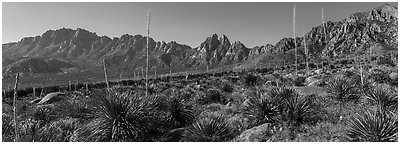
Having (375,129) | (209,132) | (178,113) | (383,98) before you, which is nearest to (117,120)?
(209,132)

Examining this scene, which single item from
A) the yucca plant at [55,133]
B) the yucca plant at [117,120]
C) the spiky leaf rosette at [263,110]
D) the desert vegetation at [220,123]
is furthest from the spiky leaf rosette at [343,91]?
the yucca plant at [55,133]

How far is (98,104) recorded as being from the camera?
381 inches

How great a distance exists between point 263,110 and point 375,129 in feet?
12.8

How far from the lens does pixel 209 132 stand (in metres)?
Answer: 9.77

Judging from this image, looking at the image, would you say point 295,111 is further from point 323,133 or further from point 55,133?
point 55,133

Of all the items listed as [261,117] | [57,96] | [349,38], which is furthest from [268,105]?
[349,38]

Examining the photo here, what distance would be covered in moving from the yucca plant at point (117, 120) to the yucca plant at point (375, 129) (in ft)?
19.6

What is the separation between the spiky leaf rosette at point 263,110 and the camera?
10.9 m

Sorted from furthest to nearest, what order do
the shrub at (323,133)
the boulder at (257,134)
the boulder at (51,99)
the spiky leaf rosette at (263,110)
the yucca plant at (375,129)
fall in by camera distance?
the boulder at (51,99) < the spiky leaf rosette at (263,110) < the boulder at (257,134) < the shrub at (323,133) < the yucca plant at (375,129)

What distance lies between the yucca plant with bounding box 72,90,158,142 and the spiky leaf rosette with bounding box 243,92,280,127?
3.75m

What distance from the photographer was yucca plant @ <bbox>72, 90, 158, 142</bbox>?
30.5 ft

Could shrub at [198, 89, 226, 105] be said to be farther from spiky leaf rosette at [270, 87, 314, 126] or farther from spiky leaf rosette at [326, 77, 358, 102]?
spiky leaf rosette at [270, 87, 314, 126]

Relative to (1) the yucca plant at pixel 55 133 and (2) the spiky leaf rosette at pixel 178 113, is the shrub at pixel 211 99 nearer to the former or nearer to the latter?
(2) the spiky leaf rosette at pixel 178 113

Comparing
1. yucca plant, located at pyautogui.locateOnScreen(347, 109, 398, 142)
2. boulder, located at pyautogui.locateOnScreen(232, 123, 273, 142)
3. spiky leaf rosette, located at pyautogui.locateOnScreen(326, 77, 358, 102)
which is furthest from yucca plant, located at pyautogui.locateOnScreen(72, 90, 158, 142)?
spiky leaf rosette, located at pyautogui.locateOnScreen(326, 77, 358, 102)
